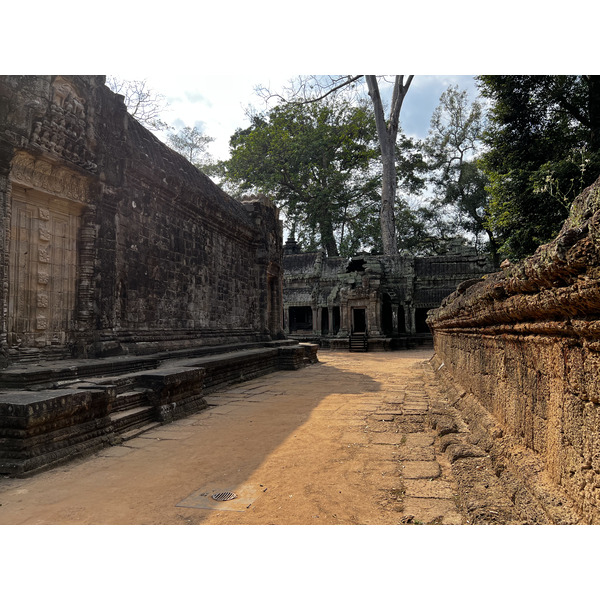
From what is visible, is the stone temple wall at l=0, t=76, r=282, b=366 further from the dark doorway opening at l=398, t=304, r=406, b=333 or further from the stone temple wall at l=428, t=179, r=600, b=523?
the dark doorway opening at l=398, t=304, r=406, b=333

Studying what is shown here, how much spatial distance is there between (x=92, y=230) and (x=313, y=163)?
23809 mm

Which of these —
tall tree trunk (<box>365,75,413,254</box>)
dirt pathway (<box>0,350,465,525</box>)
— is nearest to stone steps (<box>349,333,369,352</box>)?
tall tree trunk (<box>365,75,413,254</box>)

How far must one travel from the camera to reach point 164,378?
538 cm

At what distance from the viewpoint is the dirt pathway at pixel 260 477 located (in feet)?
8.69

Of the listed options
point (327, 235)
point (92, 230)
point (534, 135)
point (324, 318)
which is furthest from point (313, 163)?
point (92, 230)

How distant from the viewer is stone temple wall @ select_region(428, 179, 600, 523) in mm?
1783

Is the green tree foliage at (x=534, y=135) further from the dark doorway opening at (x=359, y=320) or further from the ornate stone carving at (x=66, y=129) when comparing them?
the dark doorway opening at (x=359, y=320)

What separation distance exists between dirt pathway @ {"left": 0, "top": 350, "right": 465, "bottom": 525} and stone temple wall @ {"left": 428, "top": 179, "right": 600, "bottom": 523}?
633 millimetres

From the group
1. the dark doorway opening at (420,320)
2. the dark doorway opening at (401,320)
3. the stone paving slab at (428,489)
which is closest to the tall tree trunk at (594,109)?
the stone paving slab at (428,489)

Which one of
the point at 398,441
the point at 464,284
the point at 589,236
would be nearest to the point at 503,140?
the point at 464,284

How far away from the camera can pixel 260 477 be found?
3.34 metres

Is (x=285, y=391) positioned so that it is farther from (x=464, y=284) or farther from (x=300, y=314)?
(x=300, y=314)

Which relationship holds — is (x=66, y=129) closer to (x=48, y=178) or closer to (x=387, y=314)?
(x=48, y=178)

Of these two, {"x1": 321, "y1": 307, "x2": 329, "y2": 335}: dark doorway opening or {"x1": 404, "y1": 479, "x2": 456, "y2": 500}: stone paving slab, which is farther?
{"x1": 321, "y1": 307, "x2": 329, "y2": 335}: dark doorway opening
